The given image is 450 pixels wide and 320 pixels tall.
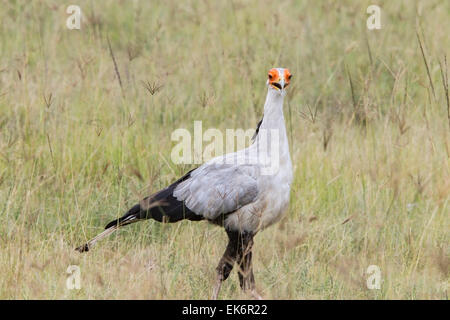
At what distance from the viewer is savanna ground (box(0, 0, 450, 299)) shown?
4977mm

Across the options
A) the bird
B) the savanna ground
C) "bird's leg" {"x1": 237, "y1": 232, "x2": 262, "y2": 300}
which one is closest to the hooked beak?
the bird

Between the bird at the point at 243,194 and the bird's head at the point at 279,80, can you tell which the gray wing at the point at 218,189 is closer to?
the bird at the point at 243,194

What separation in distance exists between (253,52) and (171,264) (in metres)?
3.72

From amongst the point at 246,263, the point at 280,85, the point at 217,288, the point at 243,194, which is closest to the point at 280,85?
the point at 280,85

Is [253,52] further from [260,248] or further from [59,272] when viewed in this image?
[59,272]

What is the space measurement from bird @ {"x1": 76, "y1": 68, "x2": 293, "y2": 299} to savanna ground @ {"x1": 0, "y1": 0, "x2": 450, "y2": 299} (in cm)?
23

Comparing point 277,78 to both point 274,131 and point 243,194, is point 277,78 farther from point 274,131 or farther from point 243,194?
point 243,194

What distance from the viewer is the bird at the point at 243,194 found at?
4.81m

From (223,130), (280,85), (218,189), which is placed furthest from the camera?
(223,130)

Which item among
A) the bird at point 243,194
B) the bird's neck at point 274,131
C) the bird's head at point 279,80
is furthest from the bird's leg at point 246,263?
the bird's head at point 279,80

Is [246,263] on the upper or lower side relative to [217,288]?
upper

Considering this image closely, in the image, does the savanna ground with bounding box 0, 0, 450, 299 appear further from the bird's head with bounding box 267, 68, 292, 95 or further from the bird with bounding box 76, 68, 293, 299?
the bird's head with bounding box 267, 68, 292, 95

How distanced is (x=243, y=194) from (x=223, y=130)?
7.67 feet

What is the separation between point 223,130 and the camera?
7.12m
